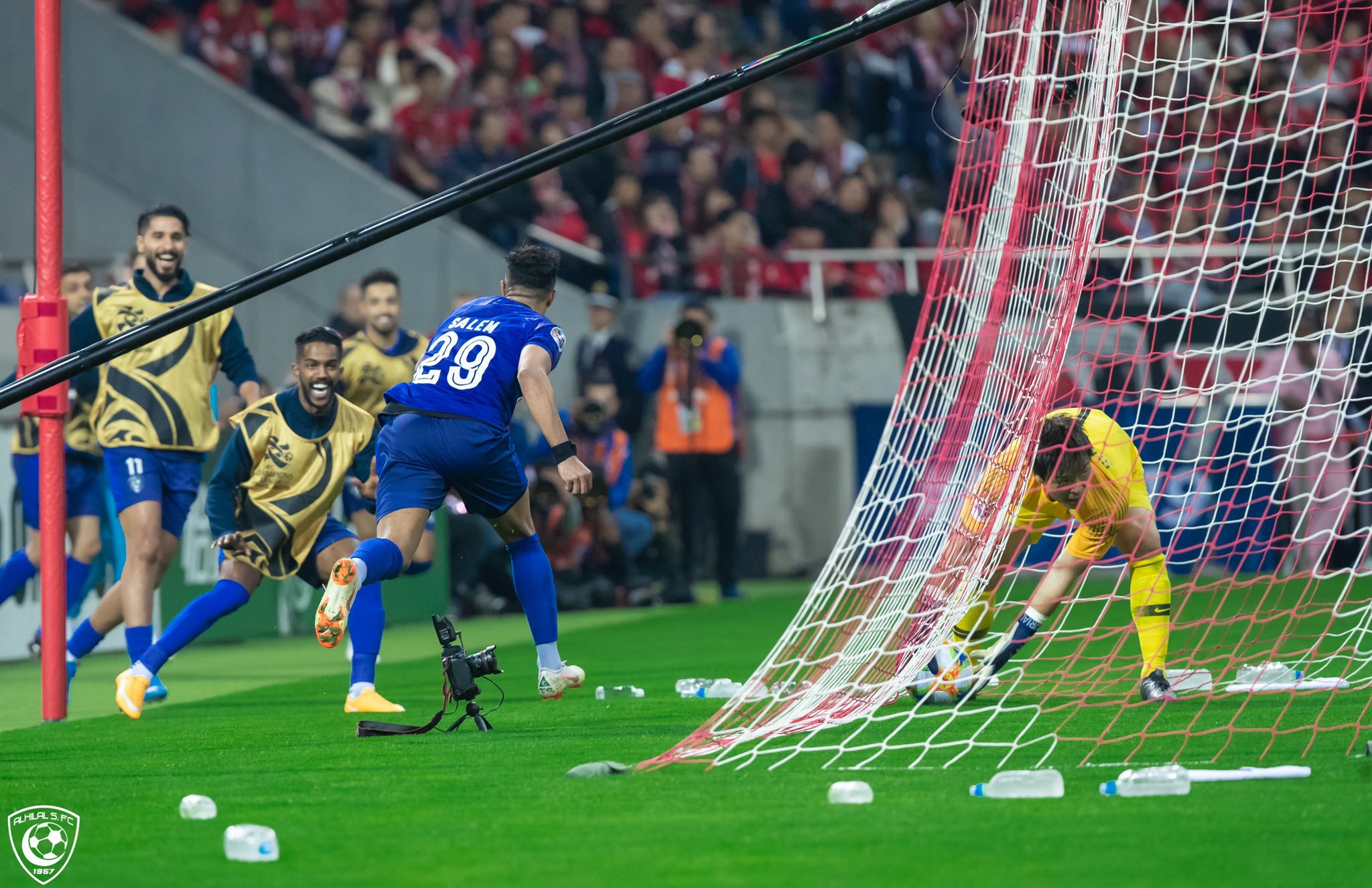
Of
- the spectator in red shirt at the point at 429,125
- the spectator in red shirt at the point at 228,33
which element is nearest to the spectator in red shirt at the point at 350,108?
the spectator in red shirt at the point at 429,125

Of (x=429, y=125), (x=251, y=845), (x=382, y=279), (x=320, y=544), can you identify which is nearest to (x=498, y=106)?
(x=429, y=125)

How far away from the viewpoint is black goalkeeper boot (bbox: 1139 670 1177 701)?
22.1ft

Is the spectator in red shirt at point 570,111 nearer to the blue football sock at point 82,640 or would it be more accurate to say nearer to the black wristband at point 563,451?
the blue football sock at point 82,640

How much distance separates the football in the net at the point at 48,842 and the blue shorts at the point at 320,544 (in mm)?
3189

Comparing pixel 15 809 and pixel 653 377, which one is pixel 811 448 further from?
pixel 15 809

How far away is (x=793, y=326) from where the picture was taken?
16.8m

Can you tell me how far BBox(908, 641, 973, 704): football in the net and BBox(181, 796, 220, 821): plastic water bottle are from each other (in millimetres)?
2705

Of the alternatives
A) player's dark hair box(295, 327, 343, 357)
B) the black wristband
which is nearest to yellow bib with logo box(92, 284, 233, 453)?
player's dark hair box(295, 327, 343, 357)

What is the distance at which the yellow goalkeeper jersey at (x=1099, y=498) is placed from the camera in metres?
6.59

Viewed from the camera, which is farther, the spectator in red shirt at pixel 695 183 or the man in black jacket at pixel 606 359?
the spectator in red shirt at pixel 695 183

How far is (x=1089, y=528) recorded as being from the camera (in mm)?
7113

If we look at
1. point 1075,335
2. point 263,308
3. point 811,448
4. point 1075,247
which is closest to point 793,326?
point 811,448

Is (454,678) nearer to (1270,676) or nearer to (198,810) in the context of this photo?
(198,810)

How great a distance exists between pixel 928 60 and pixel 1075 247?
13.2 metres
